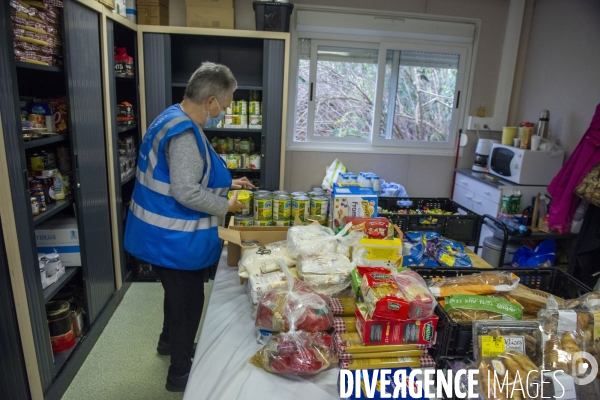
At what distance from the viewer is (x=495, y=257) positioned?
3.09 meters

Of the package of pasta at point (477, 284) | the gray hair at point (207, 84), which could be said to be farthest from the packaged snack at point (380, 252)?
the gray hair at point (207, 84)

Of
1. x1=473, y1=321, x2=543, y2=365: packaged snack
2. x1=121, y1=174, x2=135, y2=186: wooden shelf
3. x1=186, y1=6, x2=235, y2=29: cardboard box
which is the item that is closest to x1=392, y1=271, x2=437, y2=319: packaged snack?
x1=473, y1=321, x2=543, y2=365: packaged snack

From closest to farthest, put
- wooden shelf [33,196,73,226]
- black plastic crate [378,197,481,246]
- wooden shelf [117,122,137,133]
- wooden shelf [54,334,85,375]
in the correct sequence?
wooden shelf [33,196,73,226] < wooden shelf [54,334,85,375] < black plastic crate [378,197,481,246] < wooden shelf [117,122,137,133]

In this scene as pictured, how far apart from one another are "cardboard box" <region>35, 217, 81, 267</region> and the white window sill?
1.99 m

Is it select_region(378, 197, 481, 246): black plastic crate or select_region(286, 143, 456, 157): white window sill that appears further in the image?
select_region(286, 143, 456, 157): white window sill

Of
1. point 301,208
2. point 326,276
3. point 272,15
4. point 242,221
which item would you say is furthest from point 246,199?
point 272,15

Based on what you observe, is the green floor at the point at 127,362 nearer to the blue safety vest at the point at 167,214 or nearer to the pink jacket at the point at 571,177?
the blue safety vest at the point at 167,214

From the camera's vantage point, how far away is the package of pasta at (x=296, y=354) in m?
1.17

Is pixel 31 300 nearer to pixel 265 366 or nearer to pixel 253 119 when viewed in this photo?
pixel 265 366

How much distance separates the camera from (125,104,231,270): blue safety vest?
5.38 ft

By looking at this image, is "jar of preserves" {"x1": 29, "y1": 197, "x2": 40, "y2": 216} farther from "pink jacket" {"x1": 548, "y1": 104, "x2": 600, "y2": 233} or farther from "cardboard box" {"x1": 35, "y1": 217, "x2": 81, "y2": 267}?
"pink jacket" {"x1": 548, "y1": 104, "x2": 600, "y2": 233}

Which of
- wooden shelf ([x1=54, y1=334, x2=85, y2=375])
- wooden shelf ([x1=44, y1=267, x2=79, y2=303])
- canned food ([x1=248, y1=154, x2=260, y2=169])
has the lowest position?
wooden shelf ([x1=54, y1=334, x2=85, y2=375])

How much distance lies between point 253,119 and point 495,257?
2164 mm

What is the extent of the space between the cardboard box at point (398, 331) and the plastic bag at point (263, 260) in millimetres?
492
